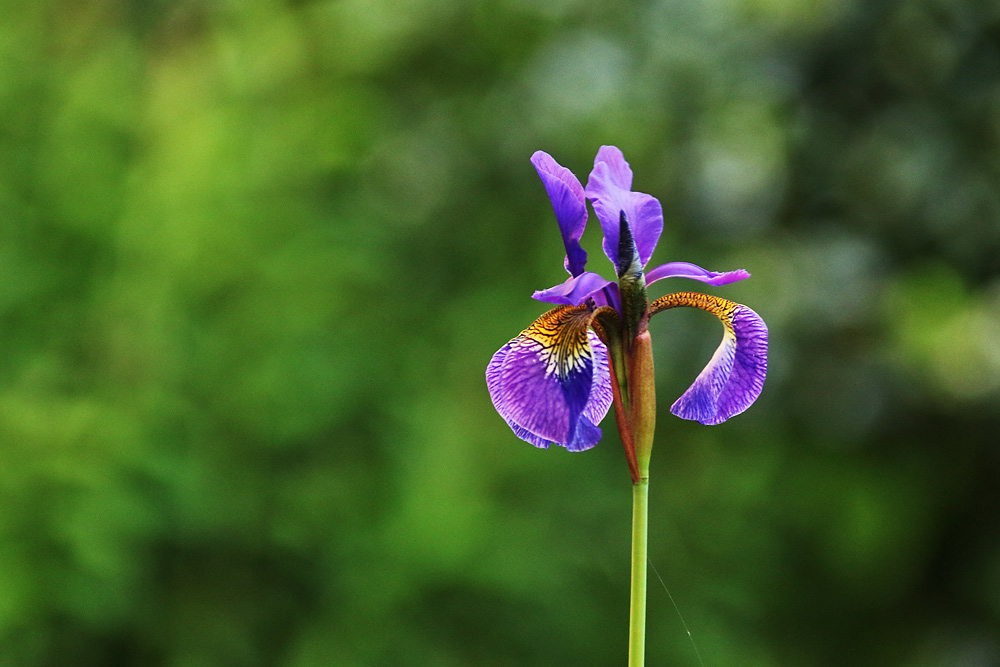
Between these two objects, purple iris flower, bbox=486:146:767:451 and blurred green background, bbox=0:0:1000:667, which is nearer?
purple iris flower, bbox=486:146:767:451

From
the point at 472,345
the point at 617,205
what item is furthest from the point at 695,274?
the point at 472,345

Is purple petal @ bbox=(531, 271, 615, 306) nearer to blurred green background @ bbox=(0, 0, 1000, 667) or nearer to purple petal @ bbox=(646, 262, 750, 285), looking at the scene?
purple petal @ bbox=(646, 262, 750, 285)

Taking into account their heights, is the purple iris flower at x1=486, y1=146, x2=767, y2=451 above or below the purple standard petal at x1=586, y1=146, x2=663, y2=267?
below

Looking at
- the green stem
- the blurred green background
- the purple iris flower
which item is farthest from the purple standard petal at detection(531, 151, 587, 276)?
the blurred green background

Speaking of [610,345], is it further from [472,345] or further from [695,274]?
[472,345]

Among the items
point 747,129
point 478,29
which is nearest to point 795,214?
point 747,129

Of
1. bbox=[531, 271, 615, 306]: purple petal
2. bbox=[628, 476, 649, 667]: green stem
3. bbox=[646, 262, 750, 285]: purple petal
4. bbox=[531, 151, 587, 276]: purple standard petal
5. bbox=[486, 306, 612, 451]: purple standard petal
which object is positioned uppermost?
bbox=[531, 151, 587, 276]: purple standard petal

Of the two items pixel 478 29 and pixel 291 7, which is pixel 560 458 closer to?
pixel 478 29
